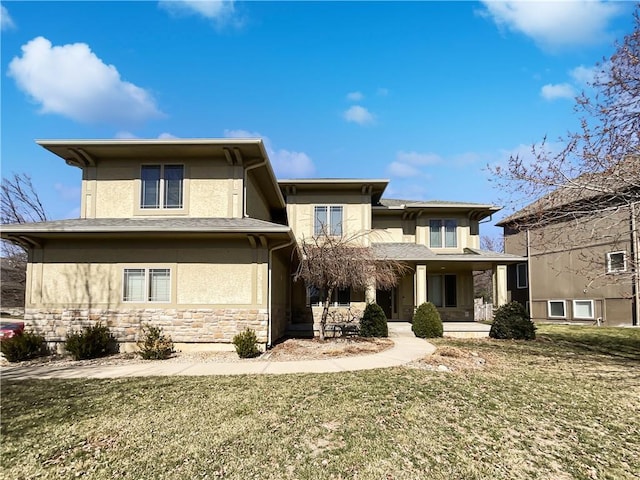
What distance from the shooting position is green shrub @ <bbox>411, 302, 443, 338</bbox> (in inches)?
567

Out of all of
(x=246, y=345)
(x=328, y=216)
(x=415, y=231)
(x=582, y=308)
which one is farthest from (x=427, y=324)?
(x=582, y=308)

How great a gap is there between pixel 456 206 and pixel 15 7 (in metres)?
17.0

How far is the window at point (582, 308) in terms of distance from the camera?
2150 cm

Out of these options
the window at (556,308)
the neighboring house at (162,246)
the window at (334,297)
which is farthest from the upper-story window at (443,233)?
the window at (556,308)

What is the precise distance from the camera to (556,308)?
76.8 ft

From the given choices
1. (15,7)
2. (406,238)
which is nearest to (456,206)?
(406,238)

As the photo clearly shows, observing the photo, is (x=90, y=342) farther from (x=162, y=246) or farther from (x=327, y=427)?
(x=327, y=427)

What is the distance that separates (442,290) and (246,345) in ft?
40.3

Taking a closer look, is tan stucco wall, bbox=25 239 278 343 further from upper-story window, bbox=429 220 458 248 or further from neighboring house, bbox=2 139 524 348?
upper-story window, bbox=429 220 458 248

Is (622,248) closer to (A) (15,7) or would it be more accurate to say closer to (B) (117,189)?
(B) (117,189)

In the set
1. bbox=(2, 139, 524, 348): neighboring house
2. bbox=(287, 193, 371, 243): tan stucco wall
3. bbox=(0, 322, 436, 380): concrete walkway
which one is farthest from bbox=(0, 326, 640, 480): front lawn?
bbox=(287, 193, 371, 243): tan stucco wall

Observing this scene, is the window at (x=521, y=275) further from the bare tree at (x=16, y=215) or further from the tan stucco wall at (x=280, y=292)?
the bare tree at (x=16, y=215)

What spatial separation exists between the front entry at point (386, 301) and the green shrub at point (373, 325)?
516cm

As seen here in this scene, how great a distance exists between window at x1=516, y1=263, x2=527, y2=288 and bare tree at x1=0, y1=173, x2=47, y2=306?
30.3m
